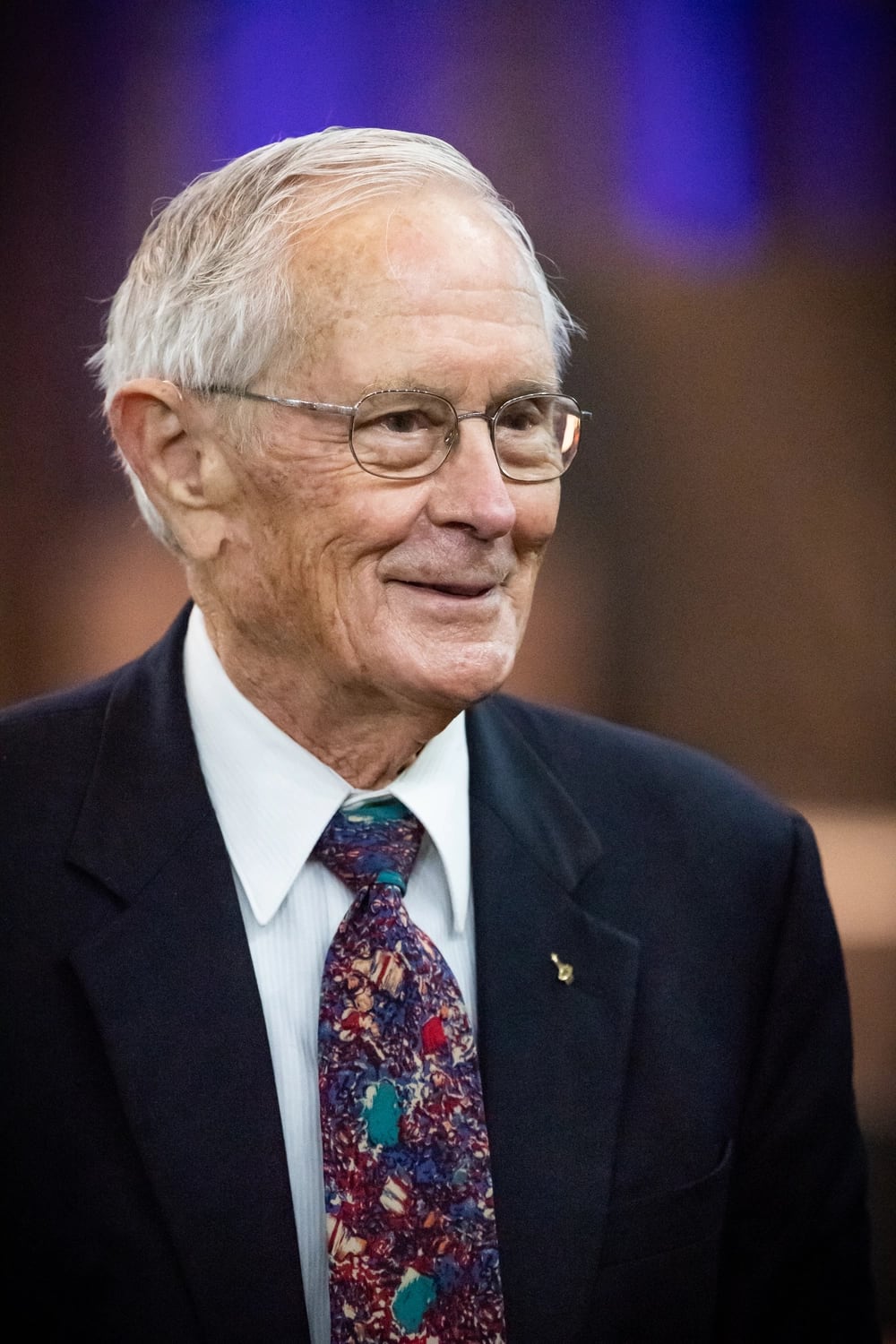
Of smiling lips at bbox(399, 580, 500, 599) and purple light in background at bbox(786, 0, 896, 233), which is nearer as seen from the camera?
smiling lips at bbox(399, 580, 500, 599)

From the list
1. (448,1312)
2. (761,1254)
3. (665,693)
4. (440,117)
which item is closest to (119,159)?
(440,117)

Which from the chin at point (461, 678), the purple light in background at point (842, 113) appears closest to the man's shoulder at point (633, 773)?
the chin at point (461, 678)

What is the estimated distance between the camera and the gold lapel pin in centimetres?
152

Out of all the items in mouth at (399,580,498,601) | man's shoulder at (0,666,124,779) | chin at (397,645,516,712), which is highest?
mouth at (399,580,498,601)

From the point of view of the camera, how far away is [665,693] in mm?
2273

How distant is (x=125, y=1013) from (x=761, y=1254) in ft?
3.05

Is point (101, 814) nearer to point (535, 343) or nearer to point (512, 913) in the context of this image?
point (512, 913)

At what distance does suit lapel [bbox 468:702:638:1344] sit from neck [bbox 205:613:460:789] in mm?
133

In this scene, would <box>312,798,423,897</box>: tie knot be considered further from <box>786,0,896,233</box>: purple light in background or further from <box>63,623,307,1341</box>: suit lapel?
<box>786,0,896,233</box>: purple light in background

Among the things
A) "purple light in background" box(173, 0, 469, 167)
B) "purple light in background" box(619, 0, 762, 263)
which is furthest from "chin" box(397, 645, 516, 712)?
"purple light in background" box(619, 0, 762, 263)

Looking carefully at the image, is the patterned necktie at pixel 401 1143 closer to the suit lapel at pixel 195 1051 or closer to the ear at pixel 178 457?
the suit lapel at pixel 195 1051

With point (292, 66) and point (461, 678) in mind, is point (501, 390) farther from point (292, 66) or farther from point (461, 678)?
point (292, 66)

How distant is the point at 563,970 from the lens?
1528mm

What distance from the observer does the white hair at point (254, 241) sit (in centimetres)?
143
